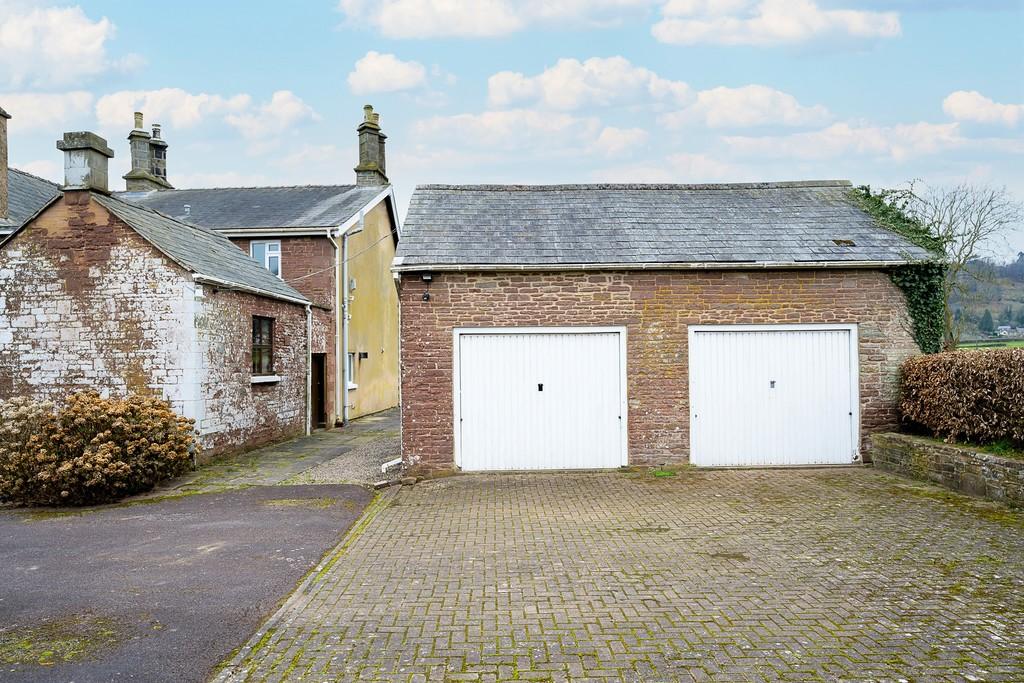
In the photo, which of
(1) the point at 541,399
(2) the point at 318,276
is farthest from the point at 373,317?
(1) the point at 541,399

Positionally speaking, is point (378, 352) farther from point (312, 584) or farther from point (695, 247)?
point (312, 584)

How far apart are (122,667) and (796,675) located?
4.25 meters

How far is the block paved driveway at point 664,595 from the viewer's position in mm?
4637

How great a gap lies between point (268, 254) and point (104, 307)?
8.61 meters

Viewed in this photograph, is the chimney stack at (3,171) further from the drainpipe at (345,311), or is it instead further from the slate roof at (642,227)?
the slate roof at (642,227)

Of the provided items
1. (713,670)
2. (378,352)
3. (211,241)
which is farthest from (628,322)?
(378,352)

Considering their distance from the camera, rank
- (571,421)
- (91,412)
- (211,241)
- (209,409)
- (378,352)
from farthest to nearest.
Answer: (378,352), (211,241), (209,409), (571,421), (91,412)

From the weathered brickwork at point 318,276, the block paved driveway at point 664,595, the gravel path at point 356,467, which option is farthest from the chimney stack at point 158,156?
the block paved driveway at point 664,595

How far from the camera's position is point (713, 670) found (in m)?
4.52

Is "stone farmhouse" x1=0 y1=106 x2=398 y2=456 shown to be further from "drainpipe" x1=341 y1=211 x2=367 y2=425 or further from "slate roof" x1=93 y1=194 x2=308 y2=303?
"drainpipe" x1=341 y1=211 x2=367 y2=425

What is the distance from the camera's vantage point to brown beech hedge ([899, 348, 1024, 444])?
31.3 ft

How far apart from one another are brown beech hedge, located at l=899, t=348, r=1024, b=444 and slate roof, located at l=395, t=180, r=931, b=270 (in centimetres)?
214

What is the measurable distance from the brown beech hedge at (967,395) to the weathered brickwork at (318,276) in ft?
49.8

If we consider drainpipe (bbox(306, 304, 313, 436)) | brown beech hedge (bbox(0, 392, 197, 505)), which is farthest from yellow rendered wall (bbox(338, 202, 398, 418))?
brown beech hedge (bbox(0, 392, 197, 505))
